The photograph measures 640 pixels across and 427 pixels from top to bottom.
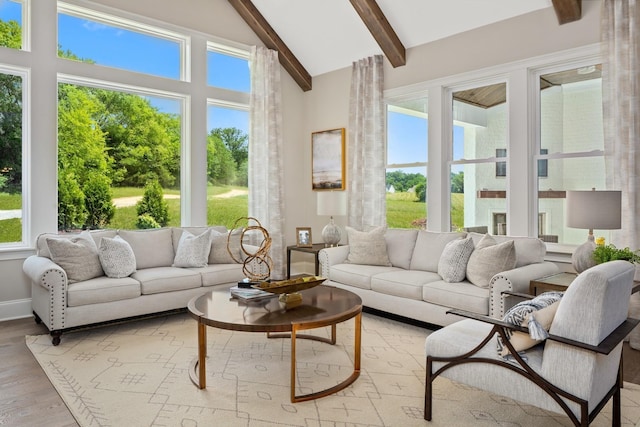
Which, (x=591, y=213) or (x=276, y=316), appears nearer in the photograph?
(x=276, y=316)

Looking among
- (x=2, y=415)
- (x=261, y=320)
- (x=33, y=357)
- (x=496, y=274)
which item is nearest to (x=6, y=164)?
(x=33, y=357)

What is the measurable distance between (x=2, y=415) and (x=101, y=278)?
1.60 metres

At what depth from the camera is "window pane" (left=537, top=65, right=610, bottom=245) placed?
4.02 m

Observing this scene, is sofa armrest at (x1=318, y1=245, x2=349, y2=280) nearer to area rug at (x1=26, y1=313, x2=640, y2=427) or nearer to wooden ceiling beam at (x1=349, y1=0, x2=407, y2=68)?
area rug at (x1=26, y1=313, x2=640, y2=427)

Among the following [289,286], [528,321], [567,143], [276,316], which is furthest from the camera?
[567,143]

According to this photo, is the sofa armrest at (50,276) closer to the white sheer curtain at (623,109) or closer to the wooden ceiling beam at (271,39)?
the wooden ceiling beam at (271,39)

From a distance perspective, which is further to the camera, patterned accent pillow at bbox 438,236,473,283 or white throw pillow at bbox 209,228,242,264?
white throw pillow at bbox 209,228,242,264

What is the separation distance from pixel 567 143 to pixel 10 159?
17.8 ft

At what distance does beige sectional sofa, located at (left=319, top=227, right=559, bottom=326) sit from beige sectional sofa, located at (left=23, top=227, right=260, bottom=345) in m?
1.16

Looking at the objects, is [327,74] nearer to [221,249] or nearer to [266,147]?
[266,147]

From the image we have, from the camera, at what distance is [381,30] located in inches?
197

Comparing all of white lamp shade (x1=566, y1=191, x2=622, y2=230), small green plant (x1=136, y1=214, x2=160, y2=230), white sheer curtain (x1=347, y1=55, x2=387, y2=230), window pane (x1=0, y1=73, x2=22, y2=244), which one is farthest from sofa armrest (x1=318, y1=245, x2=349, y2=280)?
window pane (x1=0, y1=73, x2=22, y2=244)

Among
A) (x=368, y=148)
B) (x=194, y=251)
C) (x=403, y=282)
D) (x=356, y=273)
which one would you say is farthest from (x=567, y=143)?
(x=194, y=251)

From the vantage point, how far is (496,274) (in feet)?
11.2
